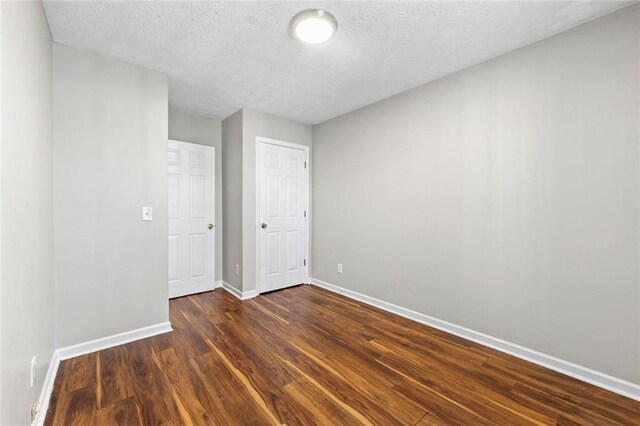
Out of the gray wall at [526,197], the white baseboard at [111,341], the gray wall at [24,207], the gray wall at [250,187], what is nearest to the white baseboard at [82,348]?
the white baseboard at [111,341]

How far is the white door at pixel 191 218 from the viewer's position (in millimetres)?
3473

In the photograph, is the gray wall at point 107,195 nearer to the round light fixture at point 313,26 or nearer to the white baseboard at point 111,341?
the white baseboard at point 111,341

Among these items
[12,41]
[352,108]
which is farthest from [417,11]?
[12,41]

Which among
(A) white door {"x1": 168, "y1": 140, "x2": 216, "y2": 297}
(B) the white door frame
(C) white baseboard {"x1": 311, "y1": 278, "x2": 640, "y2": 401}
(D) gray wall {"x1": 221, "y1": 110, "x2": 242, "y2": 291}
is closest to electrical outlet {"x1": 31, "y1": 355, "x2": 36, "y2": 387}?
(A) white door {"x1": 168, "y1": 140, "x2": 216, "y2": 297}

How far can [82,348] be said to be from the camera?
216 centimetres

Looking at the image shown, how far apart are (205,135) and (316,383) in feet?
11.1

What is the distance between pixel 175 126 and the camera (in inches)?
140

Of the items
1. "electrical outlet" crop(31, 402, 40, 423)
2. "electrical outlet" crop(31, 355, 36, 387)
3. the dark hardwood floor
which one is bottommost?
the dark hardwood floor

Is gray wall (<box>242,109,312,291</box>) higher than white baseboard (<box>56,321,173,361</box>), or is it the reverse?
gray wall (<box>242,109,312,291</box>)

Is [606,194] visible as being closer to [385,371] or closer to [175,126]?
[385,371]

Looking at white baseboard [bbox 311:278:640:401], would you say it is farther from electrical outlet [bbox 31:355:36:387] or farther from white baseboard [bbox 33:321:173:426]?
electrical outlet [bbox 31:355:36:387]

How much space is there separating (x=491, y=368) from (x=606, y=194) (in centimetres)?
144

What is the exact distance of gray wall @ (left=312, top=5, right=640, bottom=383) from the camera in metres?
1.75

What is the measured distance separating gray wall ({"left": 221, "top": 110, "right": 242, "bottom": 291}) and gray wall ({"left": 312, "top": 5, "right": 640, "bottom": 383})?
5.65 ft
